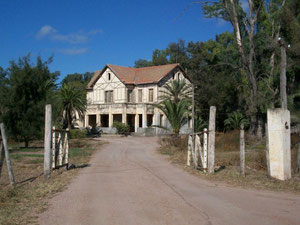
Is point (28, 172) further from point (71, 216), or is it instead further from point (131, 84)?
point (131, 84)

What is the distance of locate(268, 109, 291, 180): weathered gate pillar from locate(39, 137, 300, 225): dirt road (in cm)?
179

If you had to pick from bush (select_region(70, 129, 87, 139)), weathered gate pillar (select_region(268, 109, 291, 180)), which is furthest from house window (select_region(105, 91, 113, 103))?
weathered gate pillar (select_region(268, 109, 291, 180))

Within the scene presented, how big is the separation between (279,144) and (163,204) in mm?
5025

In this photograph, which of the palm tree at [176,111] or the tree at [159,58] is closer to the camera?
the palm tree at [176,111]

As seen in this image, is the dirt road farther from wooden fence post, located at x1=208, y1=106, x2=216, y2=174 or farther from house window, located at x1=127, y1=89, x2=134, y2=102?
house window, located at x1=127, y1=89, x2=134, y2=102

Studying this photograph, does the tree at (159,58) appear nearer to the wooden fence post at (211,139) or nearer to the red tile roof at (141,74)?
the red tile roof at (141,74)

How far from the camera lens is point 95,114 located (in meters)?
46.2

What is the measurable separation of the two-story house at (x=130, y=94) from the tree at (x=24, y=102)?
1755 centimetres

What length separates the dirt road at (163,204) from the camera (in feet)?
21.2

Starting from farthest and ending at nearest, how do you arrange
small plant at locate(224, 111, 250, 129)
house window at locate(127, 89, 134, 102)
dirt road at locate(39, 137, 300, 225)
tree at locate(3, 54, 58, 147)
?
house window at locate(127, 89, 134, 102)
small plant at locate(224, 111, 250, 129)
tree at locate(3, 54, 58, 147)
dirt road at locate(39, 137, 300, 225)

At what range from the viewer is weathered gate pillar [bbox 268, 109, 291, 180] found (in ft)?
35.1

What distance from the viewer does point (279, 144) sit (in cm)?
1078

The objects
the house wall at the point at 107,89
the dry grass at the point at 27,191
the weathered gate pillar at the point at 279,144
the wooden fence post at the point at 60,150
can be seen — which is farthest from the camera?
the house wall at the point at 107,89

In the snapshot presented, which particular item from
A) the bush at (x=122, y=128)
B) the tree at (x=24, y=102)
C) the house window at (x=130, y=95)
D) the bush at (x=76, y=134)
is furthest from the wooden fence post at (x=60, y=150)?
the house window at (x=130, y=95)
